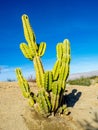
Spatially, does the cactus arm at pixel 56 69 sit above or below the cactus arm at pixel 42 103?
above

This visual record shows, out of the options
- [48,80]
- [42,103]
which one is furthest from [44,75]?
[42,103]

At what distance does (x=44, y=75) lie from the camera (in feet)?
34.2

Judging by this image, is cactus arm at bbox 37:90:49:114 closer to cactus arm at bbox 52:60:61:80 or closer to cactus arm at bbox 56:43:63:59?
cactus arm at bbox 52:60:61:80

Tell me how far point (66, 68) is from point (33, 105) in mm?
1571

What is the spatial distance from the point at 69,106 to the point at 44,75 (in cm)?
236

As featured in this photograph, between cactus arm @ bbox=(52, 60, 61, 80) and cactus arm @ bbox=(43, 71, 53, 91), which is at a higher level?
cactus arm @ bbox=(52, 60, 61, 80)

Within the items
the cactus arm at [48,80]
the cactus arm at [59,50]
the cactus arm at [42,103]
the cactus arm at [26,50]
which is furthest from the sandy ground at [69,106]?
the cactus arm at [59,50]

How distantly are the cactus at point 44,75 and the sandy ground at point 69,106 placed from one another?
0.69 m

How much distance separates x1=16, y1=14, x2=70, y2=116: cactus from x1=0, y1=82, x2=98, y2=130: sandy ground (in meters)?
0.69

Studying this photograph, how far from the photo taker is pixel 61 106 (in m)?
11.5

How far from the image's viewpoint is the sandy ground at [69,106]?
34.7ft

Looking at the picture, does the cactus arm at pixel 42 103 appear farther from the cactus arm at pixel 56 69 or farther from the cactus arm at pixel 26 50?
the cactus arm at pixel 26 50

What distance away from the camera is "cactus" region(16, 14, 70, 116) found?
10.6 metres

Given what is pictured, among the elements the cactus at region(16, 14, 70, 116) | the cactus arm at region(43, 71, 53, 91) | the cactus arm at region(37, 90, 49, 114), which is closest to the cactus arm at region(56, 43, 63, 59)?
the cactus at region(16, 14, 70, 116)
